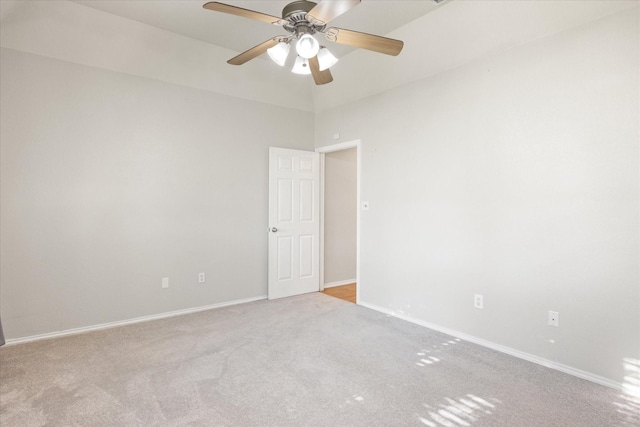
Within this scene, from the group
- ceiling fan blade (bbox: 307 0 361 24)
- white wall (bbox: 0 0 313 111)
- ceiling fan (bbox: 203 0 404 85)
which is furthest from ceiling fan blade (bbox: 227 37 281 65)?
white wall (bbox: 0 0 313 111)

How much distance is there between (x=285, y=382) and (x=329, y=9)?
95.0 inches

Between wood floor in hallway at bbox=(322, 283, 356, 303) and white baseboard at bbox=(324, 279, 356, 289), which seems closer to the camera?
wood floor in hallway at bbox=(322, 283, 356, 303)

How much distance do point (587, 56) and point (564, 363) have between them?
90.9 inches

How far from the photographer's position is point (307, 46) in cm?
218

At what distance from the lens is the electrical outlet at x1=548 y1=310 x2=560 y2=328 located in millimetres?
2598

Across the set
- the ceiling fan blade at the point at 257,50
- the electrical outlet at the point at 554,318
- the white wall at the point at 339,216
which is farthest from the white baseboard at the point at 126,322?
the electrical outlet at the point at 554,318

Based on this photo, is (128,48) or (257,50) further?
(128,48)

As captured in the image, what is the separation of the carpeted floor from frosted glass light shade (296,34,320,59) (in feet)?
7.49

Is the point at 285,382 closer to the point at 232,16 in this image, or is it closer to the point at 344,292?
the point at 344,292

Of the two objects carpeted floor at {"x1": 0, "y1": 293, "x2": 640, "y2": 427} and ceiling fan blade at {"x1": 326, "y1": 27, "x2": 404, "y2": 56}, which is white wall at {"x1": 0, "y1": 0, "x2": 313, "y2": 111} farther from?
carpeted floor at {"x1": 0, "y1": 293, "x2": 640, "y2": 427}

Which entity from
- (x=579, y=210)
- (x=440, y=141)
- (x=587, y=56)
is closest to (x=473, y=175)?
(x=440, y=141)

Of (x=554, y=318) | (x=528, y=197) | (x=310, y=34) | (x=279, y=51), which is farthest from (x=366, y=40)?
(x=554, y=318)

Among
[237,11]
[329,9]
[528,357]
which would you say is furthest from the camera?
[528,357]

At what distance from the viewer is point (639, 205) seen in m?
2.24
